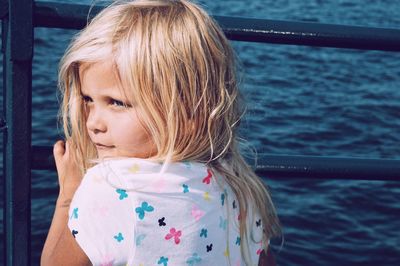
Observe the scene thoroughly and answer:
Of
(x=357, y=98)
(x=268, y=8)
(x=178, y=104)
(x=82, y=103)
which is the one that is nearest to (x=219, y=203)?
(x=178, y=104)

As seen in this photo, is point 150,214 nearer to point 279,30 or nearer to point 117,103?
point 117,103

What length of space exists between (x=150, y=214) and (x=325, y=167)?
58 cm

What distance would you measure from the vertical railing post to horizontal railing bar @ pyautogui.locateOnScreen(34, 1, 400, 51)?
0.08m

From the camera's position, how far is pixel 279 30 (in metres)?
1.85

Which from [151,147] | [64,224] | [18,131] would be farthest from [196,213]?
[18,131]

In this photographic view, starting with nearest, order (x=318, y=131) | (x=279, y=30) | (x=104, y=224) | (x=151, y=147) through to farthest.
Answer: (x=104, y=224) < (x=151, y=147) < (x=279, y=30) < (x=318, y=131)

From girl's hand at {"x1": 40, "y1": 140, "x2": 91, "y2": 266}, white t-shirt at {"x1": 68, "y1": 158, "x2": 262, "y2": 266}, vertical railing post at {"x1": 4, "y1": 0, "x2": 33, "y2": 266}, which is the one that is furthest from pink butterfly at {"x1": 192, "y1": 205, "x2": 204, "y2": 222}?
vertical railing post at {"x1": 4, "y1": 0, "x2": 33, "y2": 266}

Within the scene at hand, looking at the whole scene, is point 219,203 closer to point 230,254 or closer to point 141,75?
point 230,254

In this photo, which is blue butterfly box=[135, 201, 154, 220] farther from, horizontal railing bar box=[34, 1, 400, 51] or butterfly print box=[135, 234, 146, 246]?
horizontal railing bar box=[34, 1, 400, 51]

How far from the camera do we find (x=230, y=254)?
1.67m

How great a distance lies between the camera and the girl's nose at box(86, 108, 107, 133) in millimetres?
1629

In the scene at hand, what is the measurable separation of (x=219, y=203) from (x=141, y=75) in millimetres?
317

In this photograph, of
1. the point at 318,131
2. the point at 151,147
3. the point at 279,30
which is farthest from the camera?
the point at 318,131

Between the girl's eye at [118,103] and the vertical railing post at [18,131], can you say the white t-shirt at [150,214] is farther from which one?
the vertical railing post at [18,131]
